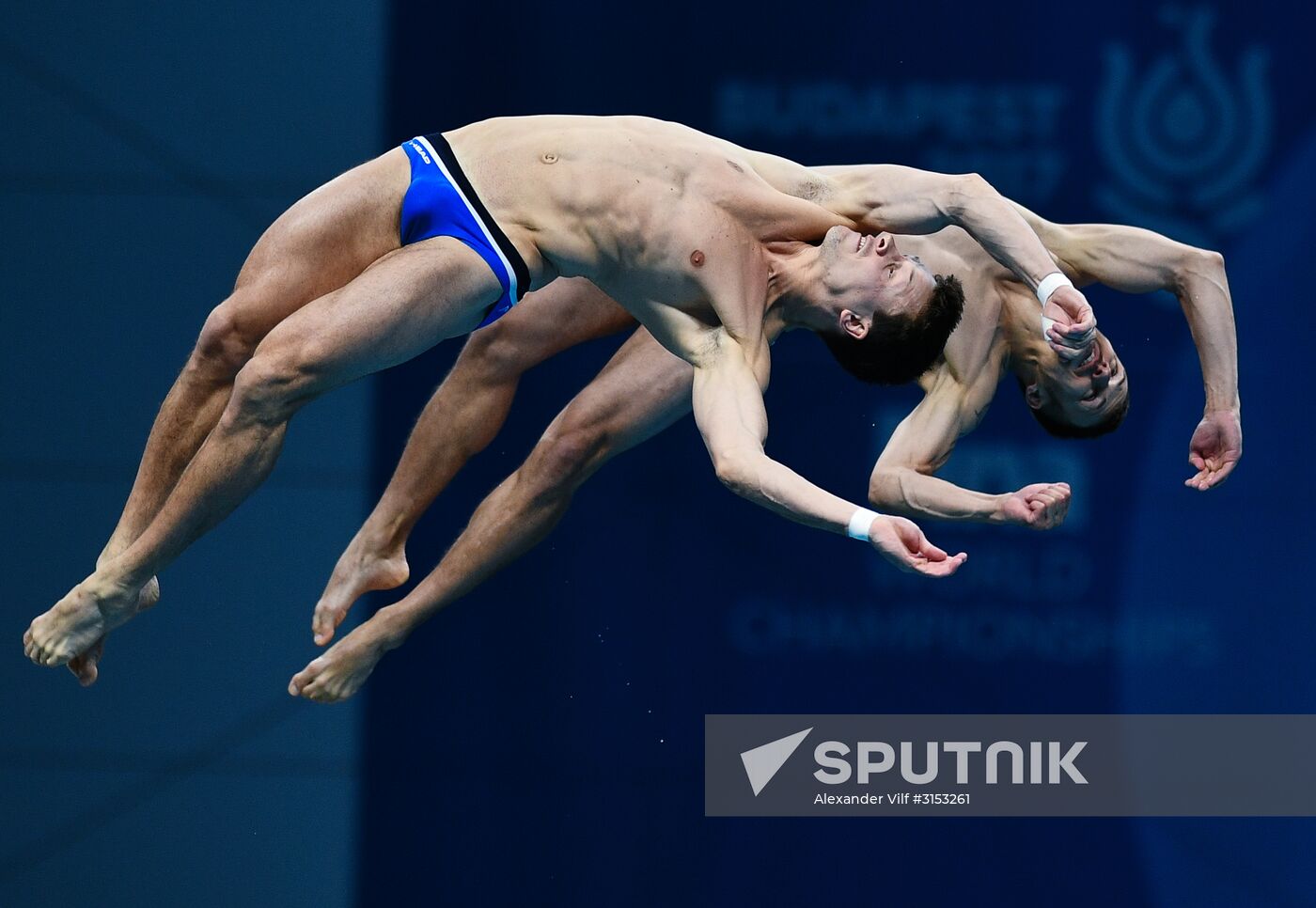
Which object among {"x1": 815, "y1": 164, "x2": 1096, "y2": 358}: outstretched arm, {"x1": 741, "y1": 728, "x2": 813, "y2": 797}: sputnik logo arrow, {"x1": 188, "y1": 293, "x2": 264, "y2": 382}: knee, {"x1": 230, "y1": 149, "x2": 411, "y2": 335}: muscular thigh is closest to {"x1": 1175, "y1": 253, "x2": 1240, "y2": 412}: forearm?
{"x1": 815, "y1": 164, "x2": 1096, "y2": 358}: outstretched arm

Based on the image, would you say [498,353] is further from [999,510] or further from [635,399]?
[999,510]

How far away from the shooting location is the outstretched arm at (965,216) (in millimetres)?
3818

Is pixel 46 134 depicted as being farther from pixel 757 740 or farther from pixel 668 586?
pixel 757 740

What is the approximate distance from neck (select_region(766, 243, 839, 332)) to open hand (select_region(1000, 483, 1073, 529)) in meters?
0.69

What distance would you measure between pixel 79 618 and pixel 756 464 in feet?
5.31

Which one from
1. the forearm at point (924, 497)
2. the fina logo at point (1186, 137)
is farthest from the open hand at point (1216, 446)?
the fina logo at point (1186, 137)

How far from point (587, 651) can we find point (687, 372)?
4.71 feet

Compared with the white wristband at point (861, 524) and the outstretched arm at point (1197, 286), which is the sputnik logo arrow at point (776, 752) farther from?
the white wristband at point (861, 524)

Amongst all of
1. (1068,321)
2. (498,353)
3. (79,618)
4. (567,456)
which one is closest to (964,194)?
(1068,321)

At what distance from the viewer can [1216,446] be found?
15.2 feet

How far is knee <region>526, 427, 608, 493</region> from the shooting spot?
4.72 meters

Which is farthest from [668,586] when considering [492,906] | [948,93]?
[948,93]

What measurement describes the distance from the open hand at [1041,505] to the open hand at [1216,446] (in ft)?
3.50

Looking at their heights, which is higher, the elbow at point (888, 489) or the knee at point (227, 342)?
the knee at point (227, 342)
